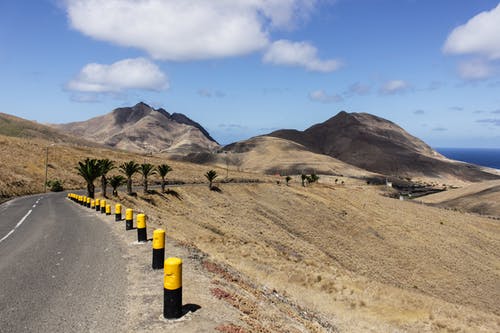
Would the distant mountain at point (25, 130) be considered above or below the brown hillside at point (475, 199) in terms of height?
above

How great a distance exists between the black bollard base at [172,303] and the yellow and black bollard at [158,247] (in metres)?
3.26

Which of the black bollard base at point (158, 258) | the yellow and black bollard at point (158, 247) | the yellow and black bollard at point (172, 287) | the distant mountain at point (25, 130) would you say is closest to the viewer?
the yellow and black bollard at point (172, 287)

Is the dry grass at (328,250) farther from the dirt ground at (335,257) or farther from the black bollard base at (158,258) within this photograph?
the black bollard base at (158,258)

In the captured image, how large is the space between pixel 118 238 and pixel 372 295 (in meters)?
12.0

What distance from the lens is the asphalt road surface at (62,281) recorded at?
8047 mm

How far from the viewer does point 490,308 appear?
3322 centimetres

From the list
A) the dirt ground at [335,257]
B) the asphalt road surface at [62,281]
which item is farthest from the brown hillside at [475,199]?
the asphalt road surface at [62,281]

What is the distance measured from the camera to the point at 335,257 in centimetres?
3919

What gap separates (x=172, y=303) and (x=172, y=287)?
398 millimetres

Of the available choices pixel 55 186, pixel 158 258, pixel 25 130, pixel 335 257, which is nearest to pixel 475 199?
pixel 335 257

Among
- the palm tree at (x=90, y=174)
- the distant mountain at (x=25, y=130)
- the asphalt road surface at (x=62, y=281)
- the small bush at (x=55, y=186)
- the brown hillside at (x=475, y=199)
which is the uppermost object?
the distant mountain at (x=25, y=130)

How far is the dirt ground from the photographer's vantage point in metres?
15.3

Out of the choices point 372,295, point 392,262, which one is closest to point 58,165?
point 392,262

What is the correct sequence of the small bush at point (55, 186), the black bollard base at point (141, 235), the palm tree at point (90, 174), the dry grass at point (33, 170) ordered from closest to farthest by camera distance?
1. the black bollard base at point (141, 235)
2. the palm tree at point (90, 174)
3. the dry grass at point (33, 170)
4. the small bush at point (55, 186)
